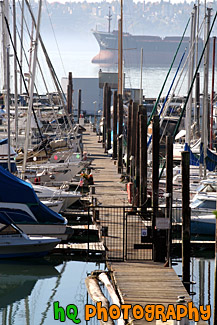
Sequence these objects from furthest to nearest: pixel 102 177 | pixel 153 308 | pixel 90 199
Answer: pixel 102 177 < pixel 90 199 < pixel 153 308

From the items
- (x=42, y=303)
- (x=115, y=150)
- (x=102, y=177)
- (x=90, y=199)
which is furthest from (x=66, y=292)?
(x=115, y=150)

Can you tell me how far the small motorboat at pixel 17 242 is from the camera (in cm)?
2369

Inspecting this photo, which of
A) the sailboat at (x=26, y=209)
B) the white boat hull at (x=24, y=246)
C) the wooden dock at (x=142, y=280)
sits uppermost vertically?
the sailboat at (x=26, y=209)

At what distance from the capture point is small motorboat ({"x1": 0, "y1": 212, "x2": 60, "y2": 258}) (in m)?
23.7

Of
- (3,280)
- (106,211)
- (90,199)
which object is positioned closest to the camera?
(3,280)

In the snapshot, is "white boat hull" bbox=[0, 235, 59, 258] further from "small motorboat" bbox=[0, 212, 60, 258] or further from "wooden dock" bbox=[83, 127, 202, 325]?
"wooden dock" bbox=[83, 127, 202, 325]

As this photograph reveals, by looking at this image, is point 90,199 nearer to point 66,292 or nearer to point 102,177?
point 102,177

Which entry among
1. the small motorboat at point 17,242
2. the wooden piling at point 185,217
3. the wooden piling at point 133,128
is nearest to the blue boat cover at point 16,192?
the small motorboat at point 17,242

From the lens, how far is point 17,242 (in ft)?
77.7

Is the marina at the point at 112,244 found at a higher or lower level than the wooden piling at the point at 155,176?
lower

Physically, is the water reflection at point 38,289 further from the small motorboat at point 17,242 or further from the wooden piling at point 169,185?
the wooden piling at point 169,185

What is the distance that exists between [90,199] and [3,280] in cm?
820

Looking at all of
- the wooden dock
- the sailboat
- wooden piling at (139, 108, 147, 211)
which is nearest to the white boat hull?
the sailboat

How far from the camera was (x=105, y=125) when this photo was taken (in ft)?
163
